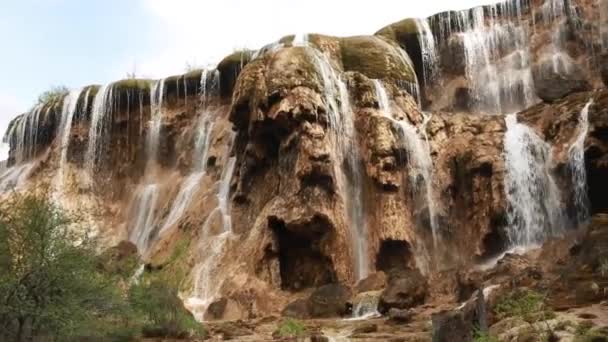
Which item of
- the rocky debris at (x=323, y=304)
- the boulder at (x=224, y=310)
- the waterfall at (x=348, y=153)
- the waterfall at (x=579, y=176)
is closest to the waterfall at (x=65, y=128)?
the waterfall at (x=348, y=153)

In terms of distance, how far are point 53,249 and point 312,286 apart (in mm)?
15587

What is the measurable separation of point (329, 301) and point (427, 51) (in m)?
24.2

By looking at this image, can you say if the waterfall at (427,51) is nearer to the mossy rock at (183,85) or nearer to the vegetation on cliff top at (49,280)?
the mossy rock at (183,85)

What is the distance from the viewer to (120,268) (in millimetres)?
21234

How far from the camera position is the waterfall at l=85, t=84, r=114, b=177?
48.2 meters

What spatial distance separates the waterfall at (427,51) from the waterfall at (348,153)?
1084cm

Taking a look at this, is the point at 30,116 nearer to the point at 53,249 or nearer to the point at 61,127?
the point at 61,127

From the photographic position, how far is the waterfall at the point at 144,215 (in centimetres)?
4150

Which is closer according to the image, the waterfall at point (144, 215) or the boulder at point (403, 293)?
the boulder at point (403, 293)

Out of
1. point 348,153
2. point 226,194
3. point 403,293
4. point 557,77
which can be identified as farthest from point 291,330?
point 557,77

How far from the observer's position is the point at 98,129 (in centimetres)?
4838

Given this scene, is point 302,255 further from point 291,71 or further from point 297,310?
point 291,71

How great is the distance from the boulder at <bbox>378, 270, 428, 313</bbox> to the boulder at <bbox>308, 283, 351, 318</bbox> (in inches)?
64.4

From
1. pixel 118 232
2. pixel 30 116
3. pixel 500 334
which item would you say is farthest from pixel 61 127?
pixel 500 334
